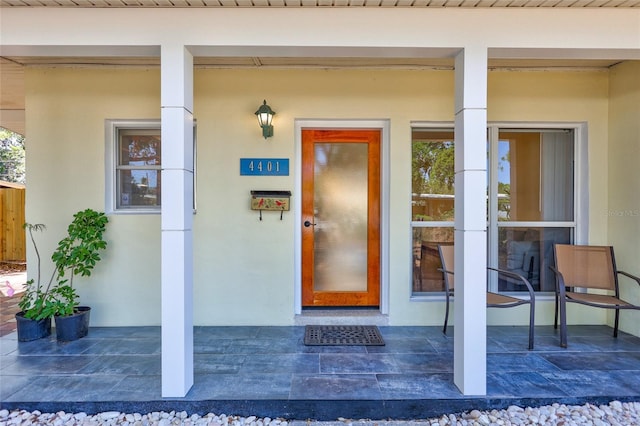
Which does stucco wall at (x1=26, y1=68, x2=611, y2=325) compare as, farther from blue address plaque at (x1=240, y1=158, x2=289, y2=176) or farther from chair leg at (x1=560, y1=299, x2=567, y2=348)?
chair leg at (x1=560, y1=299, x2=567, y2=348)

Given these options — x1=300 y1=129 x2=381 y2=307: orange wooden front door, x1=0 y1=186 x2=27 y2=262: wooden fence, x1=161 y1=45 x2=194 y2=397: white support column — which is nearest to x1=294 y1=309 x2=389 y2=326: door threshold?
x1=300 y1=129 x2=381 y2=307: orange wooden front door

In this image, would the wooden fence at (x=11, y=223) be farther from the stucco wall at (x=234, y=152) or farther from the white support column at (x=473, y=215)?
the white support column at (x=473, y=215)

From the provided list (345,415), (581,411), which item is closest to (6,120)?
(345,415)

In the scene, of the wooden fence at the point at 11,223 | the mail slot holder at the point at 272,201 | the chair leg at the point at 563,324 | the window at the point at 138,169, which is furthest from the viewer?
the wooden fence at the point at 11,223

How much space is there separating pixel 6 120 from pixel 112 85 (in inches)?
122

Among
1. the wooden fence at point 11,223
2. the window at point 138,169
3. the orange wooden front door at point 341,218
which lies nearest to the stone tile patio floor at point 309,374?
the orange wooden front door at point 341,218

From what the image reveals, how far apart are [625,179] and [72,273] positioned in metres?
5.52

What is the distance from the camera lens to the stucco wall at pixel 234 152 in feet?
11.6

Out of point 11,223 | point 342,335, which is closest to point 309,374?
point 342,335

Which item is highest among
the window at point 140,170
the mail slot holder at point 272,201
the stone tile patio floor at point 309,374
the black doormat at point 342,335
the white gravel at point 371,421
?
the window at point 140,170

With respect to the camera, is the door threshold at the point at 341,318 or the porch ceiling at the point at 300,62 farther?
the door threshold at the point at 341,318

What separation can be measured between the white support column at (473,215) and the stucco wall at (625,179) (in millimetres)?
2162

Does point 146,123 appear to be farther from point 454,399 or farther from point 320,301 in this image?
point 454,399

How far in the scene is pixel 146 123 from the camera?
3.59 m
